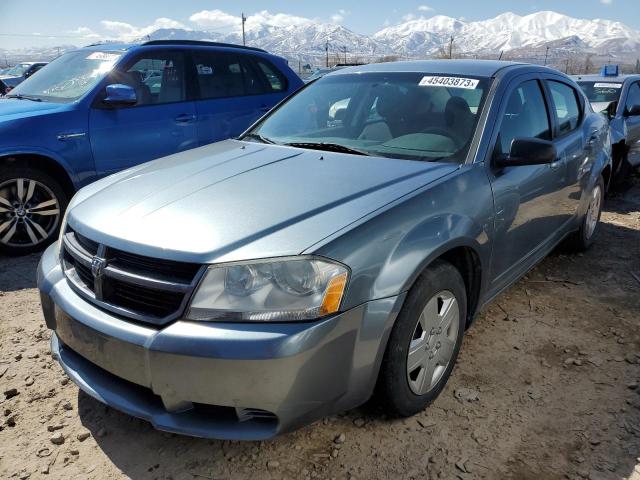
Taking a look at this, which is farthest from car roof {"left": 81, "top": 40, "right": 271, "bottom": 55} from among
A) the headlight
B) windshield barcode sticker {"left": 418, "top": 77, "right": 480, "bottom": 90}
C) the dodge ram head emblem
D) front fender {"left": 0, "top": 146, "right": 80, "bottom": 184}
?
the headlight

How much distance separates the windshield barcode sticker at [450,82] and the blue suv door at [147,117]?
2843 millimetres

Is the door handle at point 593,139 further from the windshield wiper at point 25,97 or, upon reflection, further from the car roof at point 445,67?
the windshield wiper at point 25,97

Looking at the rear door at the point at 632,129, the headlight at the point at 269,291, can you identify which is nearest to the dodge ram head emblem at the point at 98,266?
the headlight at the point at 269,291

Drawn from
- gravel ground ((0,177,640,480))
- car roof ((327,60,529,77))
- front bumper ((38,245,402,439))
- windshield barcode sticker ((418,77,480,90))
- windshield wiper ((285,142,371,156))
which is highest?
car roof ((327,60,529,77))

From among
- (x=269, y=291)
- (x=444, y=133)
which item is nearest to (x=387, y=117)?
(x=444, y=133)

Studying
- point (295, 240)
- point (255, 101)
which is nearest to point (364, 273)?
Result: point (295, 240)

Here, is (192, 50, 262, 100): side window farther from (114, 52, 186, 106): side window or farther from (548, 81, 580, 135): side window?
(548, 81, 580, 135): side window

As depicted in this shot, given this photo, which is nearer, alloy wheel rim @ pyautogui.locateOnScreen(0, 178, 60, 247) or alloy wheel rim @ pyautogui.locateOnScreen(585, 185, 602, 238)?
alloy wheel rim @ pyautogui.locateOnScreen(0, 178, 60, 247)

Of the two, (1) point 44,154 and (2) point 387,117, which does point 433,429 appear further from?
Answer: (1) point 44,154

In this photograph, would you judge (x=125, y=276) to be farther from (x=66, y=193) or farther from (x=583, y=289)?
(x=583, y=289)

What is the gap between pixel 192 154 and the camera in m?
3.04

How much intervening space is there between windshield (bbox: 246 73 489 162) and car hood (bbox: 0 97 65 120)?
214 centimetres

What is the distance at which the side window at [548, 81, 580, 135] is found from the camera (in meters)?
3.60

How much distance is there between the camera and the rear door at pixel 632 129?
6.86 meters
